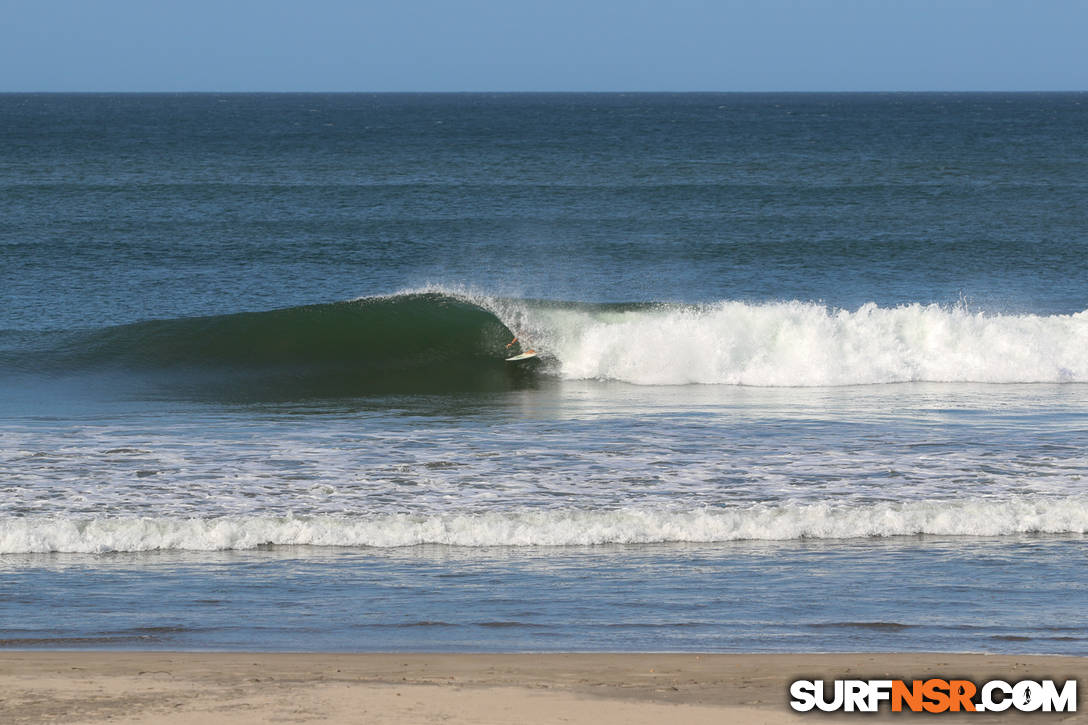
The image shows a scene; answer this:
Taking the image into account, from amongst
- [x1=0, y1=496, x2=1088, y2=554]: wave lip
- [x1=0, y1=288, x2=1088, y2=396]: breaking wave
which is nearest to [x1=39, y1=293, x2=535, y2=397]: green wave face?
[x1=0, y1=288, x2=1088, y2=396]: breaking wave

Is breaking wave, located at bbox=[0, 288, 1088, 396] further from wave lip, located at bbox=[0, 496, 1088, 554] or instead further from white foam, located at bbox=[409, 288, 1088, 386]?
wave lip, located at bbox=[0, 496, 1088, 554]

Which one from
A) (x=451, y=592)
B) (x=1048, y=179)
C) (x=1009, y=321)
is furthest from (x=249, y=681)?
(x=1048, y=179)

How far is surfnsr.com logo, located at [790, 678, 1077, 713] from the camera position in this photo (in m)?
5.88

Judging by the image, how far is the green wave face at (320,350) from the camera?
17875 mm

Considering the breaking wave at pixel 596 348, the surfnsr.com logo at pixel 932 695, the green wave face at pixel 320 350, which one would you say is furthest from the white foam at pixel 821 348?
the surfnsr.com logo at pixel 932 695

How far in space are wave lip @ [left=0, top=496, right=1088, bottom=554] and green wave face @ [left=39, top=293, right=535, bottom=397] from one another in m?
7.65

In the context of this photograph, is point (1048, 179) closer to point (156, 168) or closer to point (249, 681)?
point (156, 168)

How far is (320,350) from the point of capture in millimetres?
19906

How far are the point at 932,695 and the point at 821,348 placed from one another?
11917 mm

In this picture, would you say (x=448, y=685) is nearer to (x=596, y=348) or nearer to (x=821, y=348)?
(x=596, y=348)

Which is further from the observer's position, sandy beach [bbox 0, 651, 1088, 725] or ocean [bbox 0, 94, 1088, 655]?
ocean [bbox 0, 94, 1088, 655]

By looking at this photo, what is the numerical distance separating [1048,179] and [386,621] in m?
47.9

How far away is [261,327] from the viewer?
21188 mm

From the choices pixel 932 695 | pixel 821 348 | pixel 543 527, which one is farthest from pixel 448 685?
pixel 821 348
